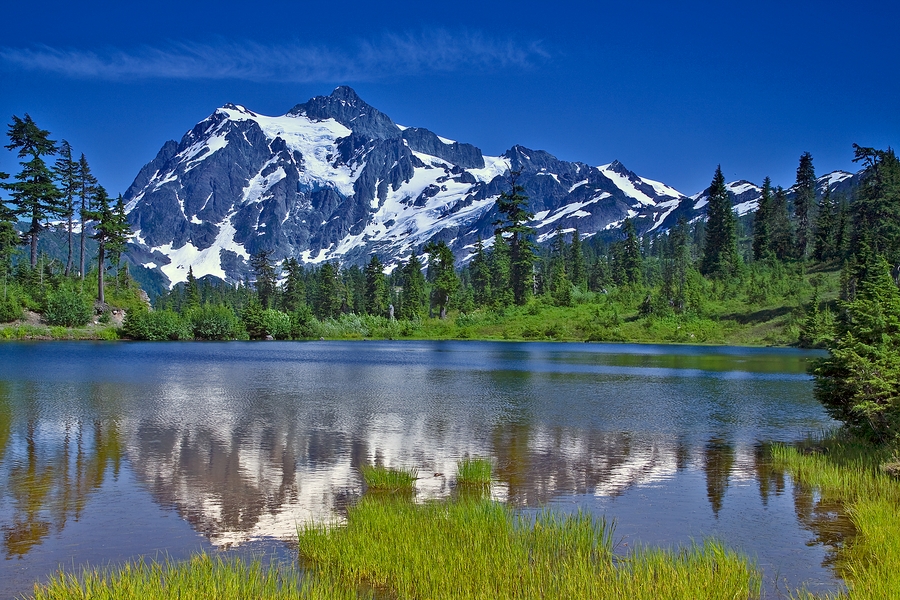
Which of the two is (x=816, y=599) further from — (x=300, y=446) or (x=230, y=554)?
(x=300, y=446)

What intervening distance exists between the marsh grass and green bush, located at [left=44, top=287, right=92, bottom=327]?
83.5 m

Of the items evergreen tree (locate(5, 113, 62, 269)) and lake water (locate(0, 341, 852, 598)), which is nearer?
lake water (locate(0, 341, 852, 598))

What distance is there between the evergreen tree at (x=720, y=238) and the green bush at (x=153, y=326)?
89864 millimetres

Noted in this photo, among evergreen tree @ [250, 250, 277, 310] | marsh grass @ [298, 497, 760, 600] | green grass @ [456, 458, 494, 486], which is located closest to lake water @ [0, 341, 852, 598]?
green grass @ [456, 458, 494, 486]

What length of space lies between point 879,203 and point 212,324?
103 m

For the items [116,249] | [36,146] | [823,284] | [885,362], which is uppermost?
[36,146]

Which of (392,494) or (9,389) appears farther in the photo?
(9,389)

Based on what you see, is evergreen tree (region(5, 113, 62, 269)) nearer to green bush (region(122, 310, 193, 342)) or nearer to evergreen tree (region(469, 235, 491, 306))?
green bush (region(122, 310, 193, 342))

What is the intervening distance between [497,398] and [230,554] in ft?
77.0

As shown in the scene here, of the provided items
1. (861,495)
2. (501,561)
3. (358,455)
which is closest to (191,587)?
(501,561)

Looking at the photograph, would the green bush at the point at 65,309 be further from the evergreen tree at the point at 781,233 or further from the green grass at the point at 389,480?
the evergreen tree at the point at 781,233

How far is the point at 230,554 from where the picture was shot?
10922 mm

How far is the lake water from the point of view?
12.0 m

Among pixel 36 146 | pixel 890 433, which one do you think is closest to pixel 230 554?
pixel 890 433
